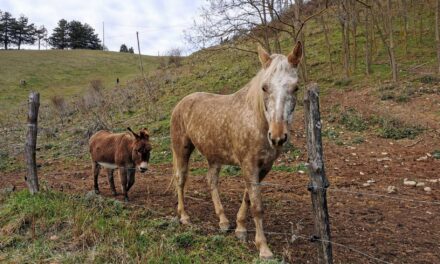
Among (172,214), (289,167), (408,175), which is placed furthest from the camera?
(289,167)

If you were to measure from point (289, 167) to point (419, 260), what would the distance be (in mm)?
4967

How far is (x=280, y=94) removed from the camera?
12.3 ft

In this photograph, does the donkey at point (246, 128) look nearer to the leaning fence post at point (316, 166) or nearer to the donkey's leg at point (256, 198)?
the donkey's leg at point (256, 198)

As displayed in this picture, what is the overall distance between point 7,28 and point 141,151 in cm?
7616

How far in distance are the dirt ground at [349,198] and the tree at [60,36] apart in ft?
225

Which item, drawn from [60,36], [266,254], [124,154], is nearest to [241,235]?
[266,254]

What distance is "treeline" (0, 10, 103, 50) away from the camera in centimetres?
6981

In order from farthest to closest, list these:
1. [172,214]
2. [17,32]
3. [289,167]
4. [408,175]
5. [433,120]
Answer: [17,32] → [433,120] → [289,167] → [408,175] → [172,214]

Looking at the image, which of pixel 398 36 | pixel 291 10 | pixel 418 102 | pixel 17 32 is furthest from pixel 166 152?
pixel 17 32

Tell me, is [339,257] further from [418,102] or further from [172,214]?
[418,102]

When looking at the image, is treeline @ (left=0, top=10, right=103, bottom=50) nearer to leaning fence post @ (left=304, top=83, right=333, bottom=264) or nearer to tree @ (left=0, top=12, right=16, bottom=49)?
tree @ (left=0, top=12, right=16, bottom=49)

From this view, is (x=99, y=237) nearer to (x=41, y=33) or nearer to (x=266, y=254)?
(x=266, y=254)

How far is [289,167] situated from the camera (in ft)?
30.1

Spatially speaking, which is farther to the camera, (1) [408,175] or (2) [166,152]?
(2) [166,152]
